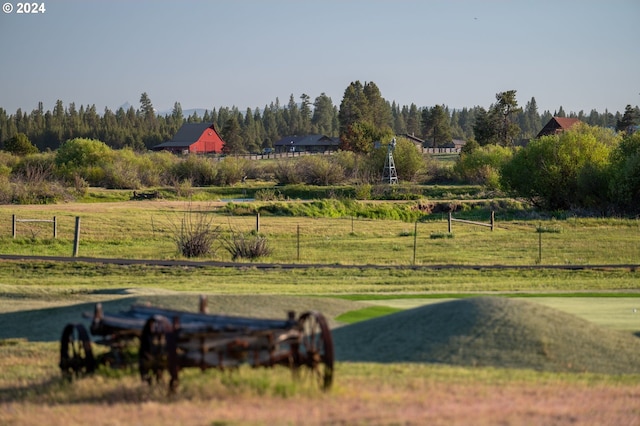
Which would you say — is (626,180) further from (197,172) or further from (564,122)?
(564,122)

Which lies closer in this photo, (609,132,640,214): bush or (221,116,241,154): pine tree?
(609,132,640,214): bush

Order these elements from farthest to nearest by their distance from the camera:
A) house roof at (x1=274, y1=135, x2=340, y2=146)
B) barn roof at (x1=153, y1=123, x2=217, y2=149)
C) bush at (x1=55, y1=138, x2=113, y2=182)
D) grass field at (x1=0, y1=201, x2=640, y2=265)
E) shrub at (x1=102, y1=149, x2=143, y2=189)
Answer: house roof at (x1=274, y1=135, x2=340, y2=146) → barn roof at (x1=153, y1=123, x2=217, y2=149) → bush at (x1=55, y1=138, x2=113, y2=182) → shrub at (x1=102, y1=149, x2=143, y2=189) → grass field at (x1=0, y1=201, x2=640, y2=265)

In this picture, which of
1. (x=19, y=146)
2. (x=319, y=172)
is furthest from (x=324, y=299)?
(x=19, y=146)

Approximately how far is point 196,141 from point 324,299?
426 feet

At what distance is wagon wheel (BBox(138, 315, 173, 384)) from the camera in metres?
11.0

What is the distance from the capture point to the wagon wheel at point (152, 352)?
36.1 ft

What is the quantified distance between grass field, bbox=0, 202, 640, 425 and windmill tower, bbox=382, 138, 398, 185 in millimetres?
34011

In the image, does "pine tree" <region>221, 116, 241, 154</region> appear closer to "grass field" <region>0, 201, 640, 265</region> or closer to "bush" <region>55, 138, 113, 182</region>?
"bush" <region>55, 138, 113, 182</region>

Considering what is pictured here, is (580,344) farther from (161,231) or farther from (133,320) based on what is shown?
(161,231)

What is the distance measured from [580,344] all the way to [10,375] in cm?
890

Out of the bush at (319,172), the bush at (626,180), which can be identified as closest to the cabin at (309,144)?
the bush at (319,172)

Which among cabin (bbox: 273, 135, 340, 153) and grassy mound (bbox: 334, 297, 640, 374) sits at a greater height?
cabin (bbox: 273, 135, 340, 153)

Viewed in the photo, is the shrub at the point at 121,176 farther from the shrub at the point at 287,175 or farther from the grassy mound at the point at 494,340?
the grassy mound at the point at 494,340

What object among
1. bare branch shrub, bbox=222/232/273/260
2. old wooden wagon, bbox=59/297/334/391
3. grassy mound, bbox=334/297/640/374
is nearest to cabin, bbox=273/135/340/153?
bare branch shrub, bbox=222/232/273/260
